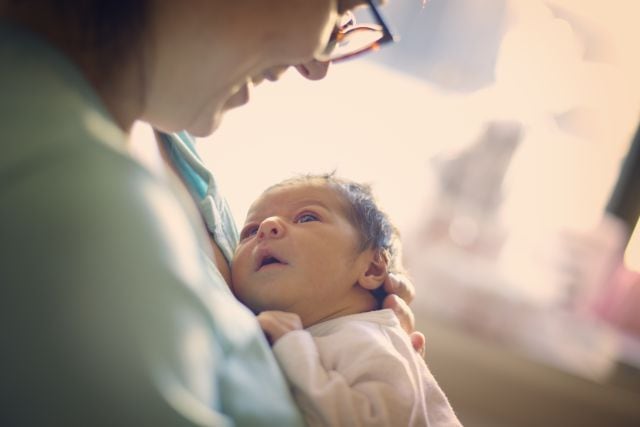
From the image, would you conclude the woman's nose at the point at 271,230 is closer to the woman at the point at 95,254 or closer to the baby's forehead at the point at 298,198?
the baby's forehead at the point at 298,198

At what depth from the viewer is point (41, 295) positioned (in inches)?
15.0

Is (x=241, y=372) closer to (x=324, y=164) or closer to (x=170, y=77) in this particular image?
(x=170, y=77)

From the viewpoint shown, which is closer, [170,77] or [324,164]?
[170,77]

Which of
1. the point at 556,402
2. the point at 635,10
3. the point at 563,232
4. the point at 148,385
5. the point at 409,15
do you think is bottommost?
the point at 556,402

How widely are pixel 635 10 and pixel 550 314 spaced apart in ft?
3.43

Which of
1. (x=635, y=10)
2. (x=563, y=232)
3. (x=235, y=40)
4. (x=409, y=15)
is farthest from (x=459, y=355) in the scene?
(x=235, y=40)

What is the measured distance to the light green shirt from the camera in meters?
0.37

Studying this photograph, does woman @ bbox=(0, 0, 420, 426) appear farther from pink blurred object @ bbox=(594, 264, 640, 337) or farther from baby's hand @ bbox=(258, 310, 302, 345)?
pink blurred object @ bbox=(594, 264, 640, 337)

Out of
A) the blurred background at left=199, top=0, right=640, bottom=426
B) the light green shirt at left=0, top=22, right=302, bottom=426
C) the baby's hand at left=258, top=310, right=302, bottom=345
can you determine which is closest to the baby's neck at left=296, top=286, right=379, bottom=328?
the baby's hand at left=258, top=310, right=302, bottom=345

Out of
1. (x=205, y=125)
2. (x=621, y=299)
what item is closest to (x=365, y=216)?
(x=205, y=125)

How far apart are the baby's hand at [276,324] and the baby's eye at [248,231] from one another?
24cm

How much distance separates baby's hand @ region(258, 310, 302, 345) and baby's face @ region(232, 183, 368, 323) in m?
0.09

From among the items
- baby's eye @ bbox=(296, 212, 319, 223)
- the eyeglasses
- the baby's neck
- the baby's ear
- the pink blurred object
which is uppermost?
the eyeglasses

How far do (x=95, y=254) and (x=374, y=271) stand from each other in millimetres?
703
